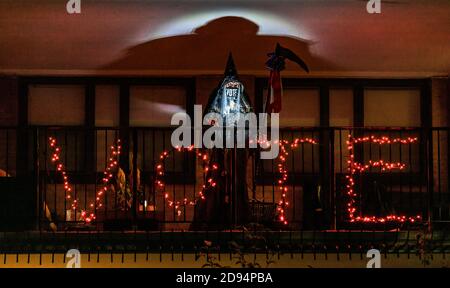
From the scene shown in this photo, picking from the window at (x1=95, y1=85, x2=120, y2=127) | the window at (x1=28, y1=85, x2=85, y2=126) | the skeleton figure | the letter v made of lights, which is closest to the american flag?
the letter v made of lights

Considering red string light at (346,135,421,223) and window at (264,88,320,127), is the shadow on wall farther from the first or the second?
red string light at (346,135,421,223)

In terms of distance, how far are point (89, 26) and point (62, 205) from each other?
11.8ft

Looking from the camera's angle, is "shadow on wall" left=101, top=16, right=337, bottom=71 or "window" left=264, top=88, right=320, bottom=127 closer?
"shadow on wall" left=101, top=16, right=337, bottom=71

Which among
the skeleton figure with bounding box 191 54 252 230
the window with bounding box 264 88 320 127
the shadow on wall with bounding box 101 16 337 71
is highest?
the shadow on wall with bounding box 101 16 337 71

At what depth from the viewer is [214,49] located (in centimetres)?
1200

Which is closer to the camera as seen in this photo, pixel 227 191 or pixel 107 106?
pixel 227 191

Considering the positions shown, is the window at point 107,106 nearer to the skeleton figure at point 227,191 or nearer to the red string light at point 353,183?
the skeleton figure at point 227,191

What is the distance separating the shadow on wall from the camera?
36.7 ft

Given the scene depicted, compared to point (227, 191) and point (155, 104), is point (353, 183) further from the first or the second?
point (155, 104)

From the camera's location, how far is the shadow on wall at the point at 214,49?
440 inches

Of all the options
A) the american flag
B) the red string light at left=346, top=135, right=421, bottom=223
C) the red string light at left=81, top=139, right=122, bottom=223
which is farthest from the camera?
the red string light at left=81, top=139, right=122, bottom=223

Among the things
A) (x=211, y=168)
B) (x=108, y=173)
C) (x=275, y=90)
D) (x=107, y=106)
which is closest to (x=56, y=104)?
(x=107, y=106)

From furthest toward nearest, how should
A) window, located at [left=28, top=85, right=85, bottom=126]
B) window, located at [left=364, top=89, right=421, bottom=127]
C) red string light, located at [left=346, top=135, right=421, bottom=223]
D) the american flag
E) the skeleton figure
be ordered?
window, located at [left=364, top=89, right=421, bottom=127] → window, located at [left=28, top=85, right=85, bottom=126] → the american flag → red string light, located at [left=346, top=135, right=421, bottom=223] → the skeleton figure

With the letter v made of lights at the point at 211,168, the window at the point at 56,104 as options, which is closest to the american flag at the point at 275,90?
the letter v made of lights at the point at 211,168
